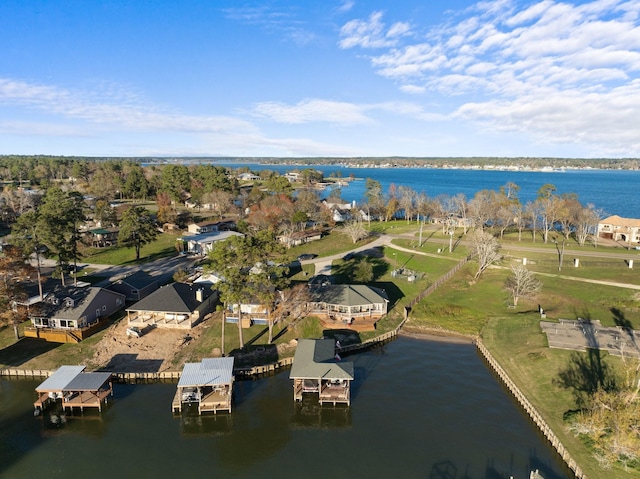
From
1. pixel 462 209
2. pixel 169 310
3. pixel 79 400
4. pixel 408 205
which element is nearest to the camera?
pixel 79 400

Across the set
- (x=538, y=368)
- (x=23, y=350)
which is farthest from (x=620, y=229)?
(x=23, y=350)

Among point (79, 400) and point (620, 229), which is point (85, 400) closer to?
point (79, 400)

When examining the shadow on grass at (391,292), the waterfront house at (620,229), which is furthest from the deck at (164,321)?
the waterfront house at (620,229)

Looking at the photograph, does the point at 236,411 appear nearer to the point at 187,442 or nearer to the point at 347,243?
the point at 187,442

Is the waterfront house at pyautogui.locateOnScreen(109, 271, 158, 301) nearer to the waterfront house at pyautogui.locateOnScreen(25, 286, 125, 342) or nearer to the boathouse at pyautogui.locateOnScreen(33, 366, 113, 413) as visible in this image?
the waterfront house at pyautogui.locateOnScreen(25, 286, 125, 342)

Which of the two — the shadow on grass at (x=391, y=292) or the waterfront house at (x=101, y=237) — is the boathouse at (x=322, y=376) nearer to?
the shadow on grass at (x=391, y=292)

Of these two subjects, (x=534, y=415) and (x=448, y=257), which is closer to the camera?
(x=534, y=415)

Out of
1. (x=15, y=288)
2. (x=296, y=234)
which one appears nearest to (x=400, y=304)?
(x=296, y=234)
